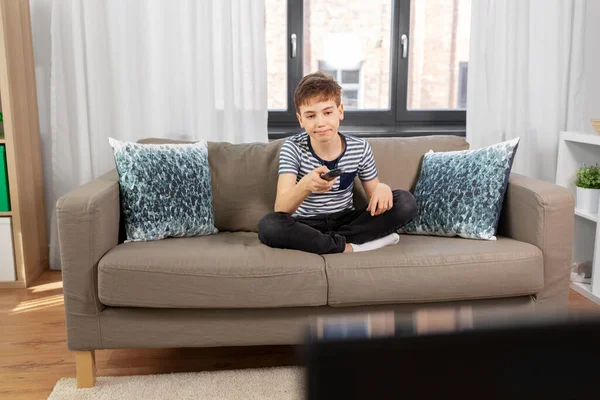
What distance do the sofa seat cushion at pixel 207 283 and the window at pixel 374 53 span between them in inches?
60.7

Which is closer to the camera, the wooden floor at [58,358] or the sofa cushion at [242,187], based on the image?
the wooden floor at [58,358]

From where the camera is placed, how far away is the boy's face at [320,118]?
2.18 m

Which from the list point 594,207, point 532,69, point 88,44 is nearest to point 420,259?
point 594,207

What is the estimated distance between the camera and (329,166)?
7.52ft

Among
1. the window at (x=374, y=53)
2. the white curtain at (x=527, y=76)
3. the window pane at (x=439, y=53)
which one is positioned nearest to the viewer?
the white curtain at (x=527, y=76)

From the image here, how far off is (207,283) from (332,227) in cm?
54

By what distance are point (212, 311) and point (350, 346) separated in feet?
5.57

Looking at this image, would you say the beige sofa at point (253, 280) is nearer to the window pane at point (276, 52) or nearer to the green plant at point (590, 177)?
the green plant at point (590, 177)

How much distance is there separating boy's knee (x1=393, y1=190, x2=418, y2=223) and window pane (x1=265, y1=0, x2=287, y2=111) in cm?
Result: 137

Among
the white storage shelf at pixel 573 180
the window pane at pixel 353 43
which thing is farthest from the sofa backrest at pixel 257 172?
the window pane at pixel 353 43

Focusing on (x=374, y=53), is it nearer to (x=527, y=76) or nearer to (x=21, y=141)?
(x=527, y=76)

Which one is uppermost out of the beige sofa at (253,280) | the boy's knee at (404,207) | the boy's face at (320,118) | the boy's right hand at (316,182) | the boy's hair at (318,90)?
the boy's hair at (318,90)

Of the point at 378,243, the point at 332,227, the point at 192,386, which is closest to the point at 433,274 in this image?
the point at 378,243

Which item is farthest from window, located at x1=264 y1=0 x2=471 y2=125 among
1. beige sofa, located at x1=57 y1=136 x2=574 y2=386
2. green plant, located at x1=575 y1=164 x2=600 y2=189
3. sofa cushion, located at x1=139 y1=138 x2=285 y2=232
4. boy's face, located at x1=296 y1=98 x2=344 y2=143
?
beige sofa, located at x1=57 y1=136 x2=574 y2=386
